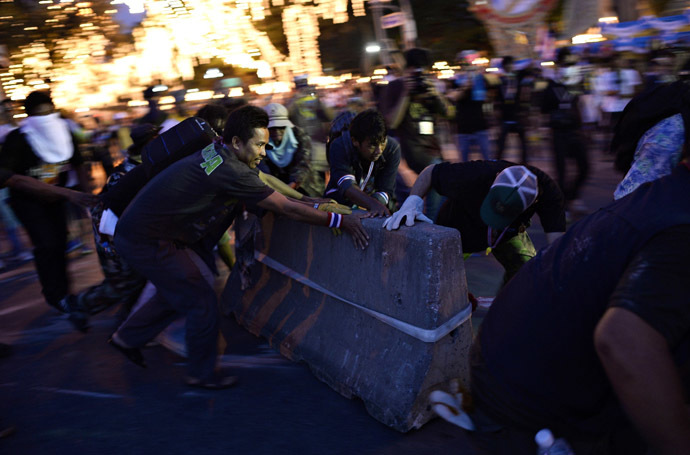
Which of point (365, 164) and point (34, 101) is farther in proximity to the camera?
point (34, 101)

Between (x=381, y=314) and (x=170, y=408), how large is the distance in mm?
1392

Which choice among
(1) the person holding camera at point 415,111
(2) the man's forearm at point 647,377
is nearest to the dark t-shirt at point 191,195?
(2) the man's forearm at point 647,377

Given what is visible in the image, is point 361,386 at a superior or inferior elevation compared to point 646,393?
inferior

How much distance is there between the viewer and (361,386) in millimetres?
3225

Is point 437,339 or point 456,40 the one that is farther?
point 456,40

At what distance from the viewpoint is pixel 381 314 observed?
3.15 meters

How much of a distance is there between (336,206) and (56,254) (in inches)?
104

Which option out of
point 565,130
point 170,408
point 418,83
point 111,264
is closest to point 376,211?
point 170,408

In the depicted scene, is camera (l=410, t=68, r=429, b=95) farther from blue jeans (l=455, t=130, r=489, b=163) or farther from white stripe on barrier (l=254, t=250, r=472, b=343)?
white stripe on barrier (l=254, t=250, r=472, b=343)

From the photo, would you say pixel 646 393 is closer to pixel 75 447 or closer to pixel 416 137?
pixel 75 447

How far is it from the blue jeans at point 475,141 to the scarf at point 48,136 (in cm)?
572

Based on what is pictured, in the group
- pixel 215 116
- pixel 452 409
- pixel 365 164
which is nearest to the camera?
pixel 452 409

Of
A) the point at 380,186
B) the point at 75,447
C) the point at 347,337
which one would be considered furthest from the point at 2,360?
the point at 380,186

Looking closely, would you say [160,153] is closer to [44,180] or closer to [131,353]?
[131,353]
